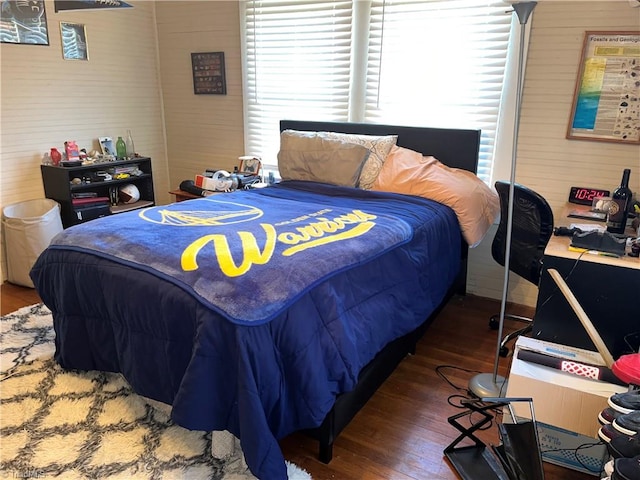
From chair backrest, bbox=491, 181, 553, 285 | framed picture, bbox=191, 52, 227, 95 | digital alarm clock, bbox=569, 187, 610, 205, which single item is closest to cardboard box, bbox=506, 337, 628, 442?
chair backrest, bbox=491, 181, 553, 285

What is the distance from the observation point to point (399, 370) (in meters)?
2.44

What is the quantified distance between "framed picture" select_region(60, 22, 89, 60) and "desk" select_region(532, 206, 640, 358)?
12.1 feet

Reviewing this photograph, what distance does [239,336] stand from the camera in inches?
55.8

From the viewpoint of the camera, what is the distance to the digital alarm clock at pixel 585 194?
279 centimetres

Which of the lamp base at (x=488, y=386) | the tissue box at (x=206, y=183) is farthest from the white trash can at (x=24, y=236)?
the lamp base at (x=488, y=386)

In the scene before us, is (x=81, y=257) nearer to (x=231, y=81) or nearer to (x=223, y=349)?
(x=223, y=349)

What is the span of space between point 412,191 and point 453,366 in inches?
42.6

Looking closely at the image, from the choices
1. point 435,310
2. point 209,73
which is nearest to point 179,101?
point 209,73

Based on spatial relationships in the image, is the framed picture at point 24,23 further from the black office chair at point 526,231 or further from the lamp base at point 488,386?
the lamp base at point 488,386

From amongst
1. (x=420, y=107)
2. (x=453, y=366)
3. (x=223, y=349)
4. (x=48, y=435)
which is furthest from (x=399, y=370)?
(x=420, y=107)

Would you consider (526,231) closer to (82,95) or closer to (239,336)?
(239,336)

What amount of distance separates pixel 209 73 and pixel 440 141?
221 centimetres

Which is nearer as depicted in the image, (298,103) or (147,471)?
(147,471)

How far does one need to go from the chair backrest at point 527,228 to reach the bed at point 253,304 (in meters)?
0.36
